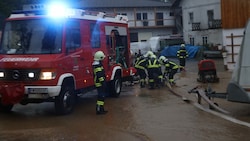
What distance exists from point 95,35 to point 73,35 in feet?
5.29

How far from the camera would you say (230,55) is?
2100cm

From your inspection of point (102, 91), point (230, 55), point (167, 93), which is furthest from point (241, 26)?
point (102, 91)

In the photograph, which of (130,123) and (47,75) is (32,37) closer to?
(47,75)

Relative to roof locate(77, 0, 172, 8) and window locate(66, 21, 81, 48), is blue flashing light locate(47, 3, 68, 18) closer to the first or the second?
window locate(66, 21, 81, 48)

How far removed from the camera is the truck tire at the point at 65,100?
10.2m

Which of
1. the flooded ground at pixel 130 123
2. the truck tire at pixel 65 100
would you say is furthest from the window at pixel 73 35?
the flooded ground at pixel 130 123

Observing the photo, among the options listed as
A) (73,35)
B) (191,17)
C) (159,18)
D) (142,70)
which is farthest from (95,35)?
(159,18)

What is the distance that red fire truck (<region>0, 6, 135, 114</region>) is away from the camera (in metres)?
9.86

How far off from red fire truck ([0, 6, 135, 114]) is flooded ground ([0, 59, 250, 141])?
616 mm

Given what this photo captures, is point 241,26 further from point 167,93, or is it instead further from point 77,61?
point 77,61

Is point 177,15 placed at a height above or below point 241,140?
above

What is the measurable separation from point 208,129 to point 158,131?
3.27ft

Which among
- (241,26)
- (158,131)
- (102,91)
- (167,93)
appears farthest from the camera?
(241,26)

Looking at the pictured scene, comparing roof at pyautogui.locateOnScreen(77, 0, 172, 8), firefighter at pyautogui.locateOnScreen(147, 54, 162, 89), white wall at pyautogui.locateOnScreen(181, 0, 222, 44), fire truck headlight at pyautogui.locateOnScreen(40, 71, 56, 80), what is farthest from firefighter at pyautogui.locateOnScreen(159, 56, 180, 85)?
roof at pyautogui.locateOnScreen(77, 0, 172, 8)
